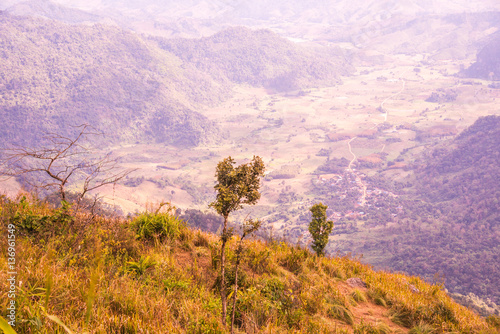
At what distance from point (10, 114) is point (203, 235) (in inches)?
7046

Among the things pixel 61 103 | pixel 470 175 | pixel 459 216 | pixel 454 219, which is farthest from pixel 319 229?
pixel 61 103

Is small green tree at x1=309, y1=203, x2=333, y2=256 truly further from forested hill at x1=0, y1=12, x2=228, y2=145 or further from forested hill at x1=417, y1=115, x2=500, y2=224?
forested hill at x1=0, y1=12, x2=228, y2=145

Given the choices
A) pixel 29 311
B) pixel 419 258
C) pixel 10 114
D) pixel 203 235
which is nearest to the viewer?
pixel 29 311

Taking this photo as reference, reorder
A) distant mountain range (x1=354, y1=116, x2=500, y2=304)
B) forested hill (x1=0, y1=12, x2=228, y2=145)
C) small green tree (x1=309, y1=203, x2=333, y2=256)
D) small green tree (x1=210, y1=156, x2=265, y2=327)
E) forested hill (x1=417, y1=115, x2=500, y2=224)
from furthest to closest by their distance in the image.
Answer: forested hill (x1=0, y1=12, x2=228, y2=145), forested hill (x1=417, y1=115, x2=500, y2=224), distant mountain range (x1=354, y1=116, x2=500, y2=304), small green tree (x1=309, y1=203, x2=333, y2=256), small green tree (x1=210, y1=156, x2=265, y2=327)

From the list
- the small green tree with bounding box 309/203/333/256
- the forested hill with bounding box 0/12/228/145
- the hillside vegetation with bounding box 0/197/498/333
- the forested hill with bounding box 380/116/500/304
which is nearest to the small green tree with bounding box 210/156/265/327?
the hillside vegetation with bounding box 0/197/498/333

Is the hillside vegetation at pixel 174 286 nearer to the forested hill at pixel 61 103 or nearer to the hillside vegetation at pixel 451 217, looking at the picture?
the hillside vegetation at pixel 451 217

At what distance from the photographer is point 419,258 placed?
68.6m

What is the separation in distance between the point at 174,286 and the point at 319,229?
22.4 feet

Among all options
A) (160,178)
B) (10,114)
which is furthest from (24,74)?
(160,178)

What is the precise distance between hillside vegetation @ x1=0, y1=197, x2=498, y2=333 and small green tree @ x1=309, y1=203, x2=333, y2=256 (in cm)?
146

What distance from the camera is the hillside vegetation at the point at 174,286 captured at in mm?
3520

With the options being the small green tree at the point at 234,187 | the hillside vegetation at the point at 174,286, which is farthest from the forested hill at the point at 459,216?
the small green tree at the point at 234,187

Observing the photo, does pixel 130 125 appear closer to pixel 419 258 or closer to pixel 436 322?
pixel 419 258

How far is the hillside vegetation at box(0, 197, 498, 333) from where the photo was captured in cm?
352
